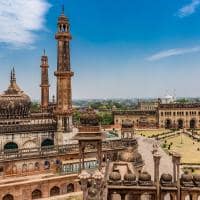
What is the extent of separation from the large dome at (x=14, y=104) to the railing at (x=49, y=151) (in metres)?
9.00

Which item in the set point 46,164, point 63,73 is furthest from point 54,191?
point 63,73

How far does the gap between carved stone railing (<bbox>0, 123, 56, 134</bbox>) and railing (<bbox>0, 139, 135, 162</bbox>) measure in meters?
4.91

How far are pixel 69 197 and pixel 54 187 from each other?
1.52 meters

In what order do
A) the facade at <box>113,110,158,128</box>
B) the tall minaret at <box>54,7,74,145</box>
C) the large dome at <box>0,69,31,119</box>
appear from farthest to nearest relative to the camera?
the facade at <box>113,110,158,128</box> → the large dome at <box>0,69,31,119</box> → the tall minaret at <box>54,7,74,145</box>

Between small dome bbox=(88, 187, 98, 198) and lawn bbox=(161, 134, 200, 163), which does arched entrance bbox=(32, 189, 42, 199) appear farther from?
lawn bbox=(161, 134, 200, 163)

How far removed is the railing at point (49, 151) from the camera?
24761 millimetres

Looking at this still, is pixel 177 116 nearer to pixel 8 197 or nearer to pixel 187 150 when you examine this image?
pixel 187 150

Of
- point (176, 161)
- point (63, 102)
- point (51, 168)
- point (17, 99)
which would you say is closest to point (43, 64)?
point (17, 99)

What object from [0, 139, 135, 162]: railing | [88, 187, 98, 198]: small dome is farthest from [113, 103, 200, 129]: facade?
[88, 187, 98, 198]: small dome

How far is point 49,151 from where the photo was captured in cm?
2628

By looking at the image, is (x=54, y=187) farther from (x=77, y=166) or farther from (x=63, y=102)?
(x=63, y=102)

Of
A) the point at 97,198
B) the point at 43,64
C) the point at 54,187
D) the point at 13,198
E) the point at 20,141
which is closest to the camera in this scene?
the point at 97,198

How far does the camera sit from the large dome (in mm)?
34250

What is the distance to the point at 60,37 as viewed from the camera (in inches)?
1316
